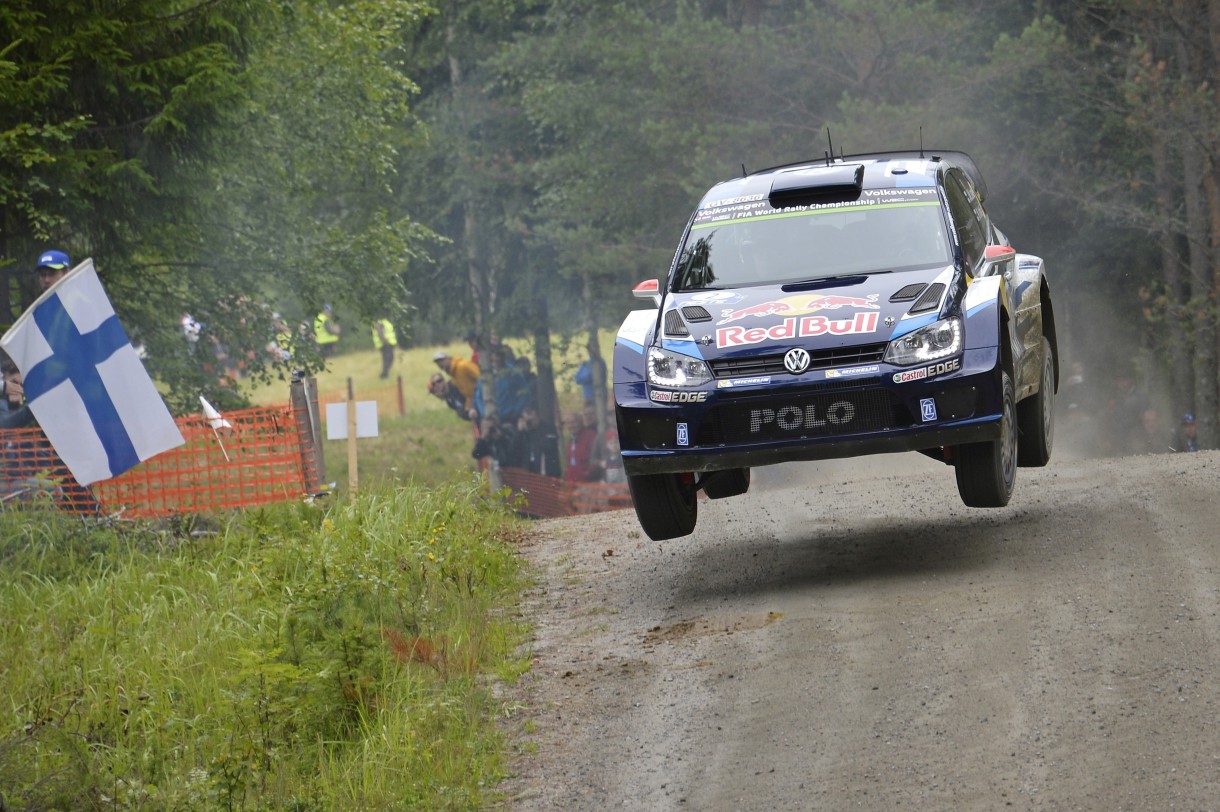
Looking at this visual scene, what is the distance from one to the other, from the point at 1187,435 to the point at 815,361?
18746 mm

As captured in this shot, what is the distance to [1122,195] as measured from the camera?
26.4m

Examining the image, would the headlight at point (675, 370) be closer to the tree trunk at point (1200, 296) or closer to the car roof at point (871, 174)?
the car roof at point (871, 174)

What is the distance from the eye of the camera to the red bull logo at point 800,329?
8.30 m

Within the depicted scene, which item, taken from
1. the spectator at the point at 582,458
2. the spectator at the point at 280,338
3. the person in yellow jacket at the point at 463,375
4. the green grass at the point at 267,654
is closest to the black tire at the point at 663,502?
the green grass at the point at 267,654

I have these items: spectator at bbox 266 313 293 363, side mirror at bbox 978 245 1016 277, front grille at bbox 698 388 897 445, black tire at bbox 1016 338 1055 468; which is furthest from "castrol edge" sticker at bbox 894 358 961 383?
spectator at bbox 266 313 293 363

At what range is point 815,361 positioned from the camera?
326 inches

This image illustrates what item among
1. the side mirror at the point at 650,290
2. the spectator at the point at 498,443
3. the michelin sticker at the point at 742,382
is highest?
the side mirror at the point at 650,290

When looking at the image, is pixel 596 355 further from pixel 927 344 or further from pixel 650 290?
pixel 927 344

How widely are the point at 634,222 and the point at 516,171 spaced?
4.43 meters

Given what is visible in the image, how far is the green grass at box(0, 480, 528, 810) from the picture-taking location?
7023 mm

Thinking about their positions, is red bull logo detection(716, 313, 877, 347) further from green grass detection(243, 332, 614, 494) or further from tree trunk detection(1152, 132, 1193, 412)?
tree trunk detection(1152, 132, 1193, 412)

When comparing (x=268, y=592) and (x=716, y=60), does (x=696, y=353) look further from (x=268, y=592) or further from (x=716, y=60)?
(x=716, y=60)

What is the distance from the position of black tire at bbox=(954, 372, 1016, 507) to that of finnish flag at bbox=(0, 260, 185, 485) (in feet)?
20.6

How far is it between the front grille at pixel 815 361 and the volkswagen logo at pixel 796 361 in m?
0.02
